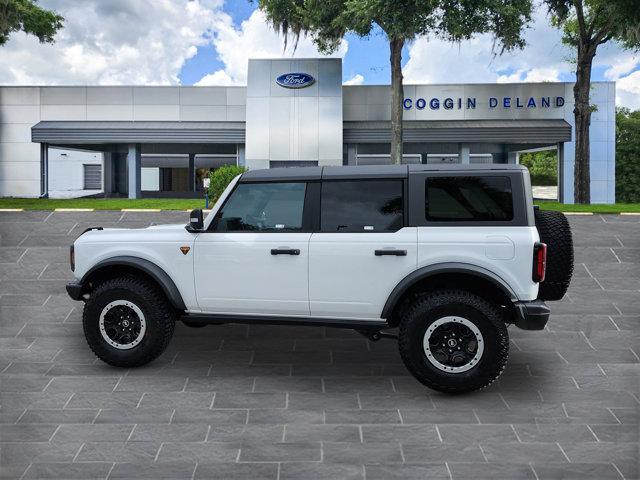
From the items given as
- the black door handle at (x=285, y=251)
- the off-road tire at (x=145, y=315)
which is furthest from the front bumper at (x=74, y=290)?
the black door handle at (x=285, y=251)

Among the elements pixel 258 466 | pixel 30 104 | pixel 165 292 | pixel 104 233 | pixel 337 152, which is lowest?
pixel 258 466

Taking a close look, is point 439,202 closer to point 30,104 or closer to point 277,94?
point 277,94

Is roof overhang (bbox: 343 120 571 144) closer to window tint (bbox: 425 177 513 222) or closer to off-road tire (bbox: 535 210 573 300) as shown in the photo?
off-road tire (bbox: 535 210 573 300)

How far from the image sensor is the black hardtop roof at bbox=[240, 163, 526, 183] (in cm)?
618

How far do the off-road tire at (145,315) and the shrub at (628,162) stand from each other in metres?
44.0

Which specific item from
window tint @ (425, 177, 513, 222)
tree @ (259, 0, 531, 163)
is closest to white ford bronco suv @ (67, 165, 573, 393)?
window tint @ (425, 177, 513, 222)

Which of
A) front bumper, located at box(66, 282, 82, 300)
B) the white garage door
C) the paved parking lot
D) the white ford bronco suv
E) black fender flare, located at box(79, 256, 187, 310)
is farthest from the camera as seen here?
the white garage door

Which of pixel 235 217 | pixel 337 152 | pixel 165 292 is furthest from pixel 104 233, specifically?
pixel 337 152

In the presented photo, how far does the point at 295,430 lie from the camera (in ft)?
16.9

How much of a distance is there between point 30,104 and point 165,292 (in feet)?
100

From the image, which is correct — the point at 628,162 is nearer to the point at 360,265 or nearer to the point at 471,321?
the point at 471,321

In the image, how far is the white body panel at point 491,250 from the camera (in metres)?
5.92

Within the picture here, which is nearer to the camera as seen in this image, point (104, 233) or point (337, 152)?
point (104, 233)

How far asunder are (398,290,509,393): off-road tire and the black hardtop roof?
3.79ft
